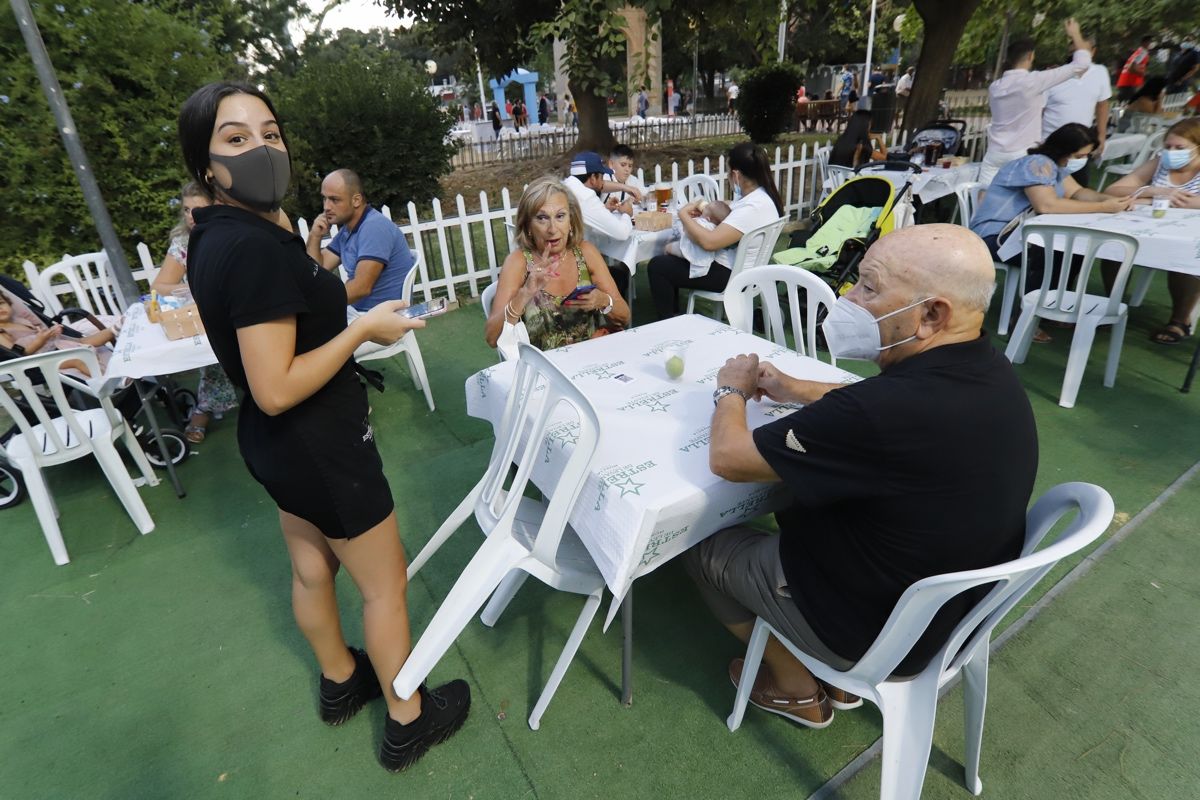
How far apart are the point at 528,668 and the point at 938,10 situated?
32.6 ft

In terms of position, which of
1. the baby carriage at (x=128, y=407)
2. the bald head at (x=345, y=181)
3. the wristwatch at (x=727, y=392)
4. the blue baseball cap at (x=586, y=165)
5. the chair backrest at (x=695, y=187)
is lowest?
the baby carriage at (x=128, y=407)

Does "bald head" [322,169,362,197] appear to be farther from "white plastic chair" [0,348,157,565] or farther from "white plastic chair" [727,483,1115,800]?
"white plastic chair" [727,483,1115,800]

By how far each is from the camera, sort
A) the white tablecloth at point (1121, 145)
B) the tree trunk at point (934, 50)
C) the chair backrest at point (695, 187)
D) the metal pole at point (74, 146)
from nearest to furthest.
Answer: the metal pole at point (74, 146), the chair backrest at point (695, 187), the tree trunk at point (934, 50), the white tablecloth at point (1121, 145)

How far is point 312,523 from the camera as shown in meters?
1.55

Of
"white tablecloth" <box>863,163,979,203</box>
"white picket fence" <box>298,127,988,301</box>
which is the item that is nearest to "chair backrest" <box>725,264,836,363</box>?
"white picket fence" <box>298,127,988,301</box>

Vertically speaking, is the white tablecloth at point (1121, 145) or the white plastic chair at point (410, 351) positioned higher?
the white tablecloth at point (1121, 145)

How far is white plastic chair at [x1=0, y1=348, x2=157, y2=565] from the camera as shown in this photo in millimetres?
2572

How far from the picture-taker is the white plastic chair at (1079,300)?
3305 millimetres

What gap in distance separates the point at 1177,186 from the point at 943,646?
14.5 ft

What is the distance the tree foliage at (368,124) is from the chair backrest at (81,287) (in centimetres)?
299

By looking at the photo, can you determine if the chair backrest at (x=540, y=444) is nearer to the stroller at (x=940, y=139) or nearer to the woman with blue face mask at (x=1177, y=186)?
the woman with blue face mask at (x=1177, y=186)

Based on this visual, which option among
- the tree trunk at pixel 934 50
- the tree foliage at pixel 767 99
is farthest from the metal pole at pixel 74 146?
Result: the tree foliage at pixel 767 99

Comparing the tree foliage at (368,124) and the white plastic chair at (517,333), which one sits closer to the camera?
the white plastic chair at (517,333)

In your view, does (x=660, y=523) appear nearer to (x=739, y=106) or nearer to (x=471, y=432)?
(x=471, y=432)
